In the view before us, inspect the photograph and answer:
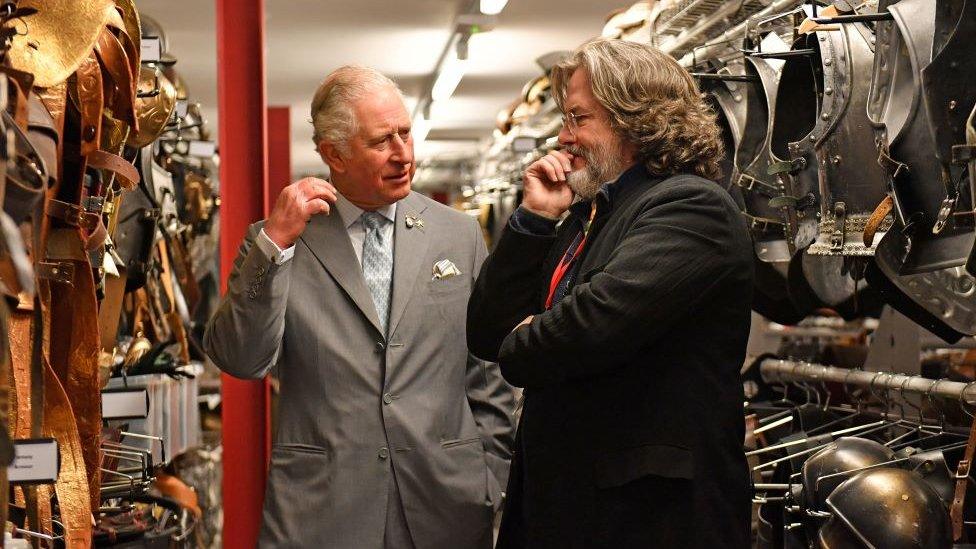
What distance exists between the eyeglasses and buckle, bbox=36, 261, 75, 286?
3.52 ft

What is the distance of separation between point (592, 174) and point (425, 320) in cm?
72

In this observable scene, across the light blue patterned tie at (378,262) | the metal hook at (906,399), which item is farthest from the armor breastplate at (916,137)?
the light blue patterned tie at (378,262)

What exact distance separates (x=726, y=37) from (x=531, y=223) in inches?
70.1

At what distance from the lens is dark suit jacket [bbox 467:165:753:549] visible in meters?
2.12

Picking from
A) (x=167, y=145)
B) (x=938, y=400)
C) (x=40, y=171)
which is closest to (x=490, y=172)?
(x=167, y=145)

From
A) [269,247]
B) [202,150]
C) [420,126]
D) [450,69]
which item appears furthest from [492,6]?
[420,126]

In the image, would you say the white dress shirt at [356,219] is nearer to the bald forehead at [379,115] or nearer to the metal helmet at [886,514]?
the bald forehead at [379,115]

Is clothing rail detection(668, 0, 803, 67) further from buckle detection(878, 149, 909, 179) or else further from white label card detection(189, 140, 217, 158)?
white label card detection(189, 140, 217, 158)

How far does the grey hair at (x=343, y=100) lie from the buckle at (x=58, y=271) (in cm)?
76

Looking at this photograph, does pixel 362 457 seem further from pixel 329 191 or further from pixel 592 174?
pixel 592 174

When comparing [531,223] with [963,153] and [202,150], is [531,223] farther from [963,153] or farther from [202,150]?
[202,150]

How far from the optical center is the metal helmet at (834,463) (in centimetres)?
293

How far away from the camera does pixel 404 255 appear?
2.98 metres

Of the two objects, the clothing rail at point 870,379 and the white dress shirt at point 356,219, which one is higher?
the white dress shirt at point 356,219
